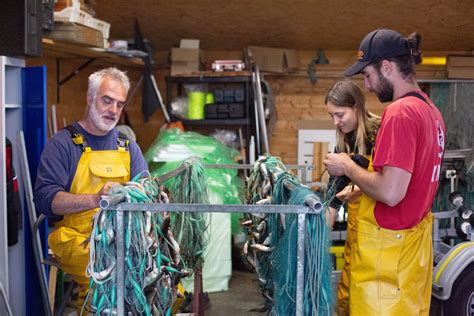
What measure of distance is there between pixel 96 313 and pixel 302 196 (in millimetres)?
755

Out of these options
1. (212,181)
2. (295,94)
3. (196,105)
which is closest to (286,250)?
(212,181)

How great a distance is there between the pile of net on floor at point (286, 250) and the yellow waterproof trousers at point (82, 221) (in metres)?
0.73

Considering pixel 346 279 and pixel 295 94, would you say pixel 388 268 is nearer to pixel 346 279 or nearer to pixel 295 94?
pixel 346 279

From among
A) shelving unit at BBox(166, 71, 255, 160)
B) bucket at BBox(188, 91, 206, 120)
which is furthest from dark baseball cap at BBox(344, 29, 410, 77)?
bucket at BBox(188, 91, 206, 120)

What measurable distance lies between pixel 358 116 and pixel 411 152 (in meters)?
0.85

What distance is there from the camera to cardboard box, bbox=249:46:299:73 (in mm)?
6230

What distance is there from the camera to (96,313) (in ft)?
6.02

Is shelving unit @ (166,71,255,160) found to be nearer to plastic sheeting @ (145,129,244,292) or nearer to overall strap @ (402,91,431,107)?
plastic sheeting @ (145,129,244,292)

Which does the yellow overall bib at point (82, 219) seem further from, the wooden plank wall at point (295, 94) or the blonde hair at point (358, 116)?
the wooden plank wall at point (295, 94)

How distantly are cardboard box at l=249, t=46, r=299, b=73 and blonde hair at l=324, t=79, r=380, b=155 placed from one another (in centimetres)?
330

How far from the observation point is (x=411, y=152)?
2078mm

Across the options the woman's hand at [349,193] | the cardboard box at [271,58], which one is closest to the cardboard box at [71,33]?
the woman's hand at [349,193]

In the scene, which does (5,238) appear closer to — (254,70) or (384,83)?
(384,83)

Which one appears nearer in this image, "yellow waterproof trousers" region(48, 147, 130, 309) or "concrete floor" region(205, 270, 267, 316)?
"yellow waterproof trousers" region(48, 147, 130, 309)
